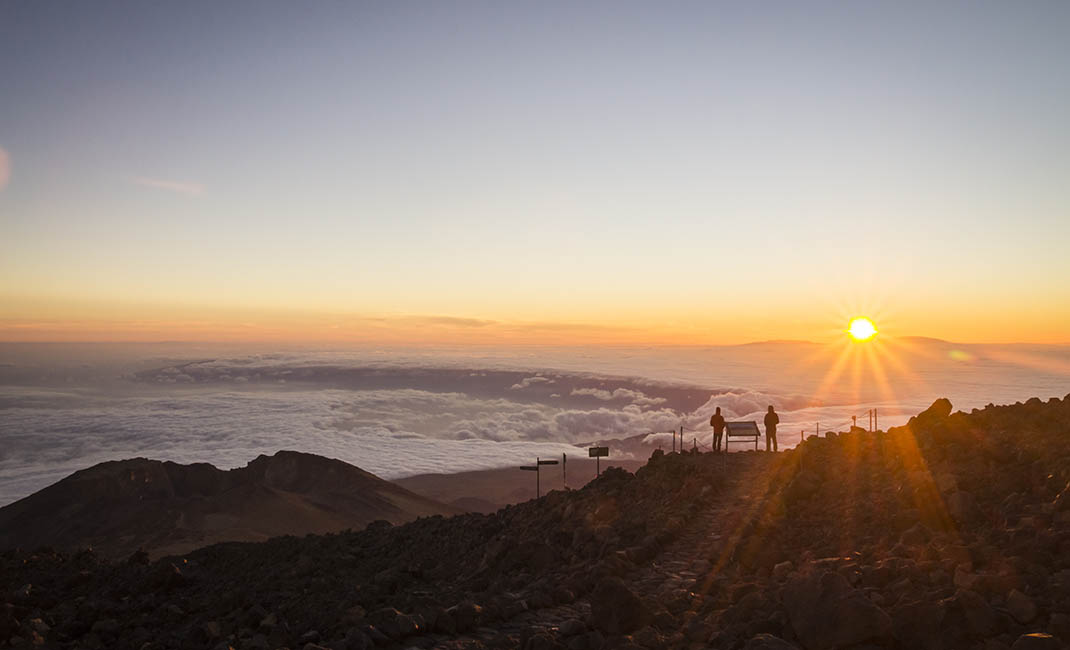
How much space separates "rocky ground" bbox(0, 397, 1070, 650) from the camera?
723 cm

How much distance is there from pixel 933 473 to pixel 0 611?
670 inches

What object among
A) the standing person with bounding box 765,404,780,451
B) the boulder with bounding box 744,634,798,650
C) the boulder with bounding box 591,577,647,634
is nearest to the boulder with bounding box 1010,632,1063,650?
the boulder with bounding box 744,634,798,650

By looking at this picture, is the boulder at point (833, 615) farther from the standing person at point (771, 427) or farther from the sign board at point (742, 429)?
the standing person at point (771, 427)

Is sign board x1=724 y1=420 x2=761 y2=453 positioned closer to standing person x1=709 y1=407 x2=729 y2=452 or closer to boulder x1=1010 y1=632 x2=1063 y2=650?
standing person x1=709 y1=407 x2=729 y2=452

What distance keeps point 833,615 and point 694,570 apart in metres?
4.81

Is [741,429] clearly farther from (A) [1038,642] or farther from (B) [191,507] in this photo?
(B) [191,507]

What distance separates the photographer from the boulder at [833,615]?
6820mm

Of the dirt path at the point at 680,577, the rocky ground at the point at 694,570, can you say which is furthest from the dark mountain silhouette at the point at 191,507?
the dirt path at the point at 680,577

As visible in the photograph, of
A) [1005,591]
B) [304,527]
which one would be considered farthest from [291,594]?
[304,527]

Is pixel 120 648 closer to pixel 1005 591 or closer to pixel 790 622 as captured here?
pixel 790 622

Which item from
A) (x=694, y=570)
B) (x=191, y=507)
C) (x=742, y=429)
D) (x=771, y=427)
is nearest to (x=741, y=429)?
(x=742, y=429)

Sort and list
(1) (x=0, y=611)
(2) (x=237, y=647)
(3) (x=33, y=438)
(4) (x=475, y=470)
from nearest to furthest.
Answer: (2) (x=237, y=647) → (1) (x=0, y=611) → (4) (x=475, y=470) → (3) (x=33, y=438)

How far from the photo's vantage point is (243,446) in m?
129

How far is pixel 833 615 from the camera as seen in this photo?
7.00 m
